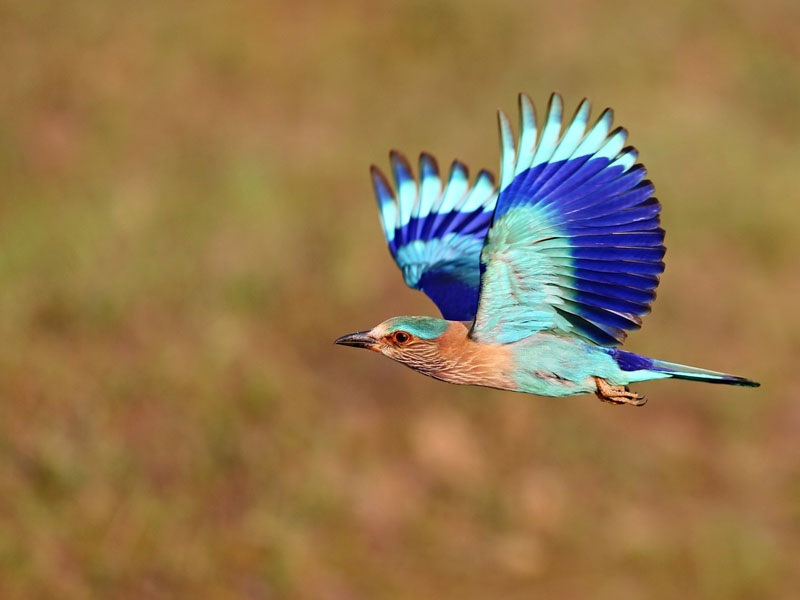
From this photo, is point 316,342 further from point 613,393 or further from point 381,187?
point 613,393

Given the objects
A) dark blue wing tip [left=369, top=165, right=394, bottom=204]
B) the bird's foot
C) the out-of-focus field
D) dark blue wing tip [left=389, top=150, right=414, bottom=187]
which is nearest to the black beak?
the bird's foot

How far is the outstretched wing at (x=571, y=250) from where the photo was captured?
5141 millimetres

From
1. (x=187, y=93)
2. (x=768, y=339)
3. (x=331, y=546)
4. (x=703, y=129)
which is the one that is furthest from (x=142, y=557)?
(x=703, y=129)

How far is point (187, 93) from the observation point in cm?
1338

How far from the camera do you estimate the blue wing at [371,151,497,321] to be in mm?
6613

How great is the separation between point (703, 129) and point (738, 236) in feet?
4.42

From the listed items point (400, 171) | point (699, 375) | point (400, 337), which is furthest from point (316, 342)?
point (699, 375)

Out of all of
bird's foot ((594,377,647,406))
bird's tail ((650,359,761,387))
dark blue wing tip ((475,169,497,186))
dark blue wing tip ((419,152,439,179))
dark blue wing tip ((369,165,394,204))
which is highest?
dark blue wing tip ((419,152,439,179))

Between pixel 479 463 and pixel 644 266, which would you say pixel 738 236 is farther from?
pixel 644 266

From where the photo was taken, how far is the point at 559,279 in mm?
5219

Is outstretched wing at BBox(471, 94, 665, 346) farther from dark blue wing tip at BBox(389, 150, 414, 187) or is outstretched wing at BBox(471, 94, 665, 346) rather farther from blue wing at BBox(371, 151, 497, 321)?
dark blue wing tip at BBox(389, 150, 414, 187)

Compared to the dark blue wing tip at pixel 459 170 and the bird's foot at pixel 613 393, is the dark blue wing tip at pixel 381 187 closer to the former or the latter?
the dark blue wing tip at pixel 459 170

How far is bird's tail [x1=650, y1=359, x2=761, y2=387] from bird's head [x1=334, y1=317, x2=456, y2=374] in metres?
0.84

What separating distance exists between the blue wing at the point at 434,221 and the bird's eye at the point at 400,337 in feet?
3.10
